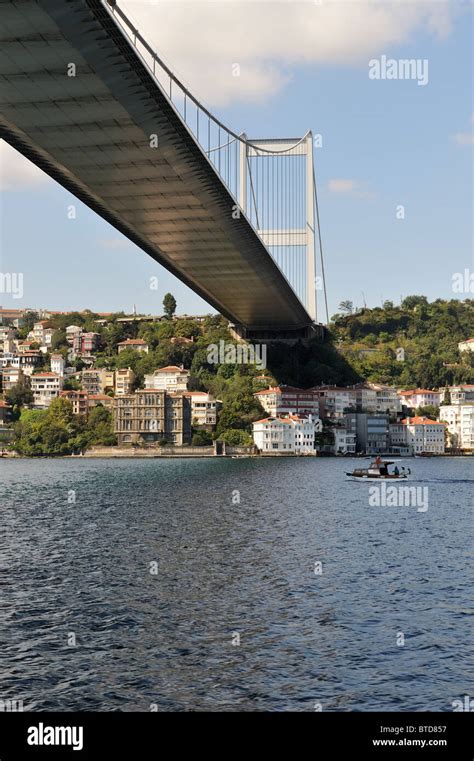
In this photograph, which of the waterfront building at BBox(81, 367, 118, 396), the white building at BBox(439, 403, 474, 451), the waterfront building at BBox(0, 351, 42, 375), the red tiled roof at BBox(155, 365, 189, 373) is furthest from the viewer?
the waterfront building at BBox(0, 351, 42, 375)

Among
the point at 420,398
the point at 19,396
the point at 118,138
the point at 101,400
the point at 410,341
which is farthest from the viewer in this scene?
the point at 410,341

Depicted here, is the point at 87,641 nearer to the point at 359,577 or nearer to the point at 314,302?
the point at 359,577

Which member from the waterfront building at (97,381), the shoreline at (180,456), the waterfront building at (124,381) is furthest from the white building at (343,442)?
the waterfront building at (97,381)

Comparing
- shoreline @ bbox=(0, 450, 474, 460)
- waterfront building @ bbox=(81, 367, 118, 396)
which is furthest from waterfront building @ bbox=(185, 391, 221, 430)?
waterfront building @ bbox=(81, 367, 118, 396)

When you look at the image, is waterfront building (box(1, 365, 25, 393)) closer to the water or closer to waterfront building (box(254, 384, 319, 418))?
waterfront building (box(254, 384, 319, 418))

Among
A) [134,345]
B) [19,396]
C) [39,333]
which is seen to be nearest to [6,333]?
[39,333]

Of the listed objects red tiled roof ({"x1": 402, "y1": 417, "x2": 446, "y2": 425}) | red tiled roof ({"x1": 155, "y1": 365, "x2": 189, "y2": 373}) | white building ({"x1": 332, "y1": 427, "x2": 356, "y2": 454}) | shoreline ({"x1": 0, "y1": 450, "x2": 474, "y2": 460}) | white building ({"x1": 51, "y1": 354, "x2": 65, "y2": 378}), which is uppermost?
white building ({"x1": 51, "y1": 354, "x2": 65, "y2": 378})

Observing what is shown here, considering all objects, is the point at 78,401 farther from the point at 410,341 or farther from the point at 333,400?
the point at 410,341
